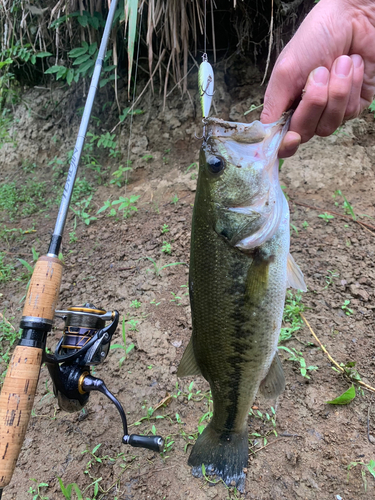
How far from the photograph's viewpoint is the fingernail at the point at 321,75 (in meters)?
1.50

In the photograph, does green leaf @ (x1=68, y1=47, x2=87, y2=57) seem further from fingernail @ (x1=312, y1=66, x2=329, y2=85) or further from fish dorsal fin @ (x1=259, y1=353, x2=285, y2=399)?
fish dorsal fin @ (x1=259, y1=353, x2=285, y2=399)

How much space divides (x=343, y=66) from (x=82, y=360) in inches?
75.7

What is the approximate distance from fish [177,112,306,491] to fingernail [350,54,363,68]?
1.40 feet

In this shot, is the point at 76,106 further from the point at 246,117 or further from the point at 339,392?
the point at 339,392

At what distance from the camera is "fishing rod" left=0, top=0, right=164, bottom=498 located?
60.0 inches

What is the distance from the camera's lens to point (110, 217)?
14.0ft

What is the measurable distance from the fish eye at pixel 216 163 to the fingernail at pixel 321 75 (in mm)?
544

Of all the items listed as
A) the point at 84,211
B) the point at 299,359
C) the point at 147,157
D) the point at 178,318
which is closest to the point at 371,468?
the point at 299,359

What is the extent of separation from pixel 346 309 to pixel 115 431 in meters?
2.00

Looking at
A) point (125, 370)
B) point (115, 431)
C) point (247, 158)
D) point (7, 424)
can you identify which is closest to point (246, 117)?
point (247, 158)

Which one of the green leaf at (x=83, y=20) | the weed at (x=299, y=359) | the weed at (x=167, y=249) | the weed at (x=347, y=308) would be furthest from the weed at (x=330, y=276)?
the green leaf at (x=83, y=20)

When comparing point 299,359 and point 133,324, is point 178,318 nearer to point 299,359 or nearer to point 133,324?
point 133,324

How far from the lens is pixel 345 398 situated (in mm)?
2145

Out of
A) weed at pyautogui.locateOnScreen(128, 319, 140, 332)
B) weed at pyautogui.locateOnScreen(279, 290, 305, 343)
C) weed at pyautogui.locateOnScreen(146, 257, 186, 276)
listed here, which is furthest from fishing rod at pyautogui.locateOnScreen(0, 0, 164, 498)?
weed at pyautogui.locateOnScreen(146, 257, 186, 276)
